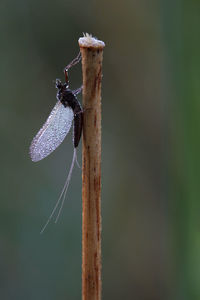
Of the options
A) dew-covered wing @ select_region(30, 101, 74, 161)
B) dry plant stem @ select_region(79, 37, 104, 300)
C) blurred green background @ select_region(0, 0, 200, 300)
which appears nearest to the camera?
dry plant stem @ select_region(79, 37, 104, 300)

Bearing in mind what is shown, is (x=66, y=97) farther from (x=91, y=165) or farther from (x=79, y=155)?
(x=79, y=155)

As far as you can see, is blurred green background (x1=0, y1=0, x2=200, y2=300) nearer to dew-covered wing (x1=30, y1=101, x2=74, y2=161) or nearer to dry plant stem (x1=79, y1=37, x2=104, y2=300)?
dew-covered wing (x1=30, y1=101, x2=74, y2=161)

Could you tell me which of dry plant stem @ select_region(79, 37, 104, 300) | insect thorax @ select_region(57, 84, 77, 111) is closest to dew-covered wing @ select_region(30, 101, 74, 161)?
insect thorax @ select_region(57, 84, 77, 111)

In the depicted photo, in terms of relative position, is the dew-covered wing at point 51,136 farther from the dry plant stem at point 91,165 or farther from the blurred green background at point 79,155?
the blurred green background at point 79,155

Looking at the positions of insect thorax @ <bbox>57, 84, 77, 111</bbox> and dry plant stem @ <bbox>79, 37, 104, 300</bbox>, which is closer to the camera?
dry plant stem @ <bbox>79, 37, 104, 300</bbox>

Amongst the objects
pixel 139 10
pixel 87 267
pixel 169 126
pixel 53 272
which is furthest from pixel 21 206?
pixel 87 267

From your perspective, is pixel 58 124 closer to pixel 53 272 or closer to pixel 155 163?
pixel 53 272

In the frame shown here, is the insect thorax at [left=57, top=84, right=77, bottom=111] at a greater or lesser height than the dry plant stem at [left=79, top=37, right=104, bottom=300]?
greater
